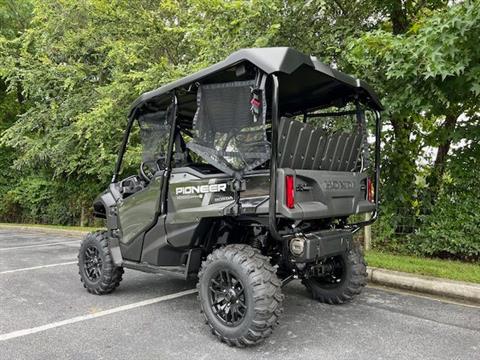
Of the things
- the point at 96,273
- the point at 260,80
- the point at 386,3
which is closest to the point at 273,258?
the point at 260,80

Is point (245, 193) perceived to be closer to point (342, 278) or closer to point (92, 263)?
point (342, 278)

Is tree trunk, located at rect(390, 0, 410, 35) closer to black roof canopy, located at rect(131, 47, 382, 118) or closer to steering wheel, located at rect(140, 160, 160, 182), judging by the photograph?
black roof canopy, located at rect(131, 47, 382, 118)

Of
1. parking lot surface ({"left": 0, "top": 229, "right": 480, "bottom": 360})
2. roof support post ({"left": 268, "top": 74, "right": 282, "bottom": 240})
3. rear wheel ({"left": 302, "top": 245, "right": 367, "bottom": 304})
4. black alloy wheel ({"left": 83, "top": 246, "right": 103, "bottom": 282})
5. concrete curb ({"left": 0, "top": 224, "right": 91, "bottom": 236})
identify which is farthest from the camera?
concrete curb ({"left": 0, "top": 224, "right": 91, "bottom": 236})

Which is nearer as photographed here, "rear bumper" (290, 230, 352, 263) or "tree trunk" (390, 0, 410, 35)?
"rear bumper" (290, 230, 352, 263)

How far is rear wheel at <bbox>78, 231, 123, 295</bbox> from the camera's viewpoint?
14.9 feet

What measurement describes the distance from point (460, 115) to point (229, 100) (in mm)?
4478

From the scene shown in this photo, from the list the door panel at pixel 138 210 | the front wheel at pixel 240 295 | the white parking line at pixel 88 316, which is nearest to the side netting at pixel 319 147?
the front wheel at pixel 240 295

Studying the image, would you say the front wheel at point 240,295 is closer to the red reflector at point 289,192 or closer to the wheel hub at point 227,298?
the wheel hub at point 227,298

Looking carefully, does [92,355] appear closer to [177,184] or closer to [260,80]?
[177,184]

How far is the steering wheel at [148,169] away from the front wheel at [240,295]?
1358 millimetres

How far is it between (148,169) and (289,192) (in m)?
1.98

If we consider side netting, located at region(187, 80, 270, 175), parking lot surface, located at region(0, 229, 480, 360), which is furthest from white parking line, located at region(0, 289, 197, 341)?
side netting, located at region(187, 80, 270, 175)

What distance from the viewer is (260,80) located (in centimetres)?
312

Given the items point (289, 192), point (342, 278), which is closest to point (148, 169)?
point (289, 192)
